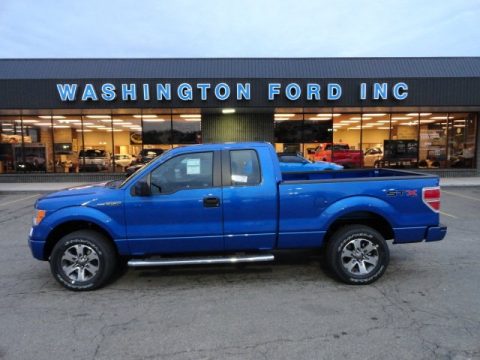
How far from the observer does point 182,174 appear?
4922 mm

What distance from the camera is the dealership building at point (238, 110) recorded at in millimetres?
16078

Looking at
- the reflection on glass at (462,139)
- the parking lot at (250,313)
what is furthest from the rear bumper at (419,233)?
the reflection on glass at (462,139)

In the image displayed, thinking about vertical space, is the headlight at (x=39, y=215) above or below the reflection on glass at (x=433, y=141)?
below

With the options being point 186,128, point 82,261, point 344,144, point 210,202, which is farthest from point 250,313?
point 344,144

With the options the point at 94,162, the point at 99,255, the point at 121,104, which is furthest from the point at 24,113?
the point at 99,255

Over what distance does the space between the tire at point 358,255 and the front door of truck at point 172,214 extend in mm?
1496

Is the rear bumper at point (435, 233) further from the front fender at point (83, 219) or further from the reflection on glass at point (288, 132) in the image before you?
the reflection on glass at point (288, 132)

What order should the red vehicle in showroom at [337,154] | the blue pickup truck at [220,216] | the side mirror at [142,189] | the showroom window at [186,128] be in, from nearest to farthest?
the side mirror at [142,189] → the blue pickup truck at [220,216] → the showroom window at [186,128] → the red vehicle in showroom at [337,154]

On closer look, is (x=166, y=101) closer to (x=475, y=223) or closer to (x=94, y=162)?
(x=94, y=162)

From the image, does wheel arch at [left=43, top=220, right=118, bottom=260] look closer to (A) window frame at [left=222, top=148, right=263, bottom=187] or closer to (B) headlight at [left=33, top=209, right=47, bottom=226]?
(B) headlight at [left=33, top=209, right=47, bottom=226]

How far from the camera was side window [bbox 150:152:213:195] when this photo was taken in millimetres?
4871

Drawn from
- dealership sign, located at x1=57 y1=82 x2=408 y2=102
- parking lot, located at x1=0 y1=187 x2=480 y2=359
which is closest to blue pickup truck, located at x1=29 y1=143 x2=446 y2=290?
parking lot, located at x1=0 y1=187 x2=480 y2=359

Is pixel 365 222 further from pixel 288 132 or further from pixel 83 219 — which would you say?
pixel 288 132

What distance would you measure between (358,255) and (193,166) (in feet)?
8.01
